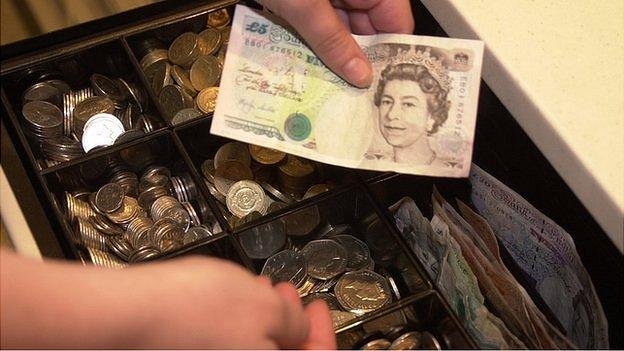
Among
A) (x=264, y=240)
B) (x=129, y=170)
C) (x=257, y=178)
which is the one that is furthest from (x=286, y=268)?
(x=129, y=170)

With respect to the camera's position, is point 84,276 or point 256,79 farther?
point 256,79

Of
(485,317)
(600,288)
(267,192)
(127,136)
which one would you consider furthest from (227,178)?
(600,288)

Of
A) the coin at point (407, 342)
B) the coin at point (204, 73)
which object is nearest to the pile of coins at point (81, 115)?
the coin at point (204, 73)

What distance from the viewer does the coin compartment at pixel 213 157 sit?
125cm

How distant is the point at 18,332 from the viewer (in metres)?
0.62

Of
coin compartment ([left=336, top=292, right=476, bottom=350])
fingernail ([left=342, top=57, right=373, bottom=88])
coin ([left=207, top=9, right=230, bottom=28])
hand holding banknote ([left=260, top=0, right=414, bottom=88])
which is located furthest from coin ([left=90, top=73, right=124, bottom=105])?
coin compartment ([left=336, top=292, right=476, bottom=350])

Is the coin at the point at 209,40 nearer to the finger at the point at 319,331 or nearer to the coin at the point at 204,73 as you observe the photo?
the coin at the point at 204,73

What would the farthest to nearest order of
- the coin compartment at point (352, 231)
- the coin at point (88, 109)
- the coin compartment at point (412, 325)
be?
1. the coin at point (88, 109)
2. the coin compartment at point (352, 231)
3. the coin compartment at point (412, 325)

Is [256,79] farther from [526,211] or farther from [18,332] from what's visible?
[18,332]

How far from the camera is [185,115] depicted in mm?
1344

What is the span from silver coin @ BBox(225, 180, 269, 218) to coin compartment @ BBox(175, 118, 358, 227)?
0.02 meters

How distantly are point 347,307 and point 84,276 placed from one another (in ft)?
1.98

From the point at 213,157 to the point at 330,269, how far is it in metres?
0.29

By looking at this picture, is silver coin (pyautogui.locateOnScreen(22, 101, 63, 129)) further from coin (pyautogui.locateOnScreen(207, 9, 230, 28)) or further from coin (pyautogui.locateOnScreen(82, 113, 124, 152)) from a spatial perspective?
coin (pyautogui.locateOnScreen(207, 9, 230, 28))
